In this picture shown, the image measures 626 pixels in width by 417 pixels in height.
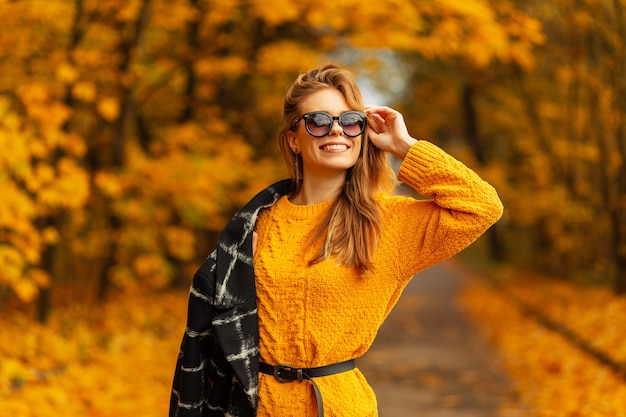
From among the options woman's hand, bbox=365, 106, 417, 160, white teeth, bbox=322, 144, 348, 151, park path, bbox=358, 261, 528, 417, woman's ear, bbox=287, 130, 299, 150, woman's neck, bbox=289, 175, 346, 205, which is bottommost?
woman's neck, bbox=289, 175, 346, 205

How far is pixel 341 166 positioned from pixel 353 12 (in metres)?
5.87

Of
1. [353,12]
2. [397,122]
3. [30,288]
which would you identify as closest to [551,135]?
[353,12]

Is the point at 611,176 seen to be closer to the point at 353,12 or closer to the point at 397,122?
the point at 353,12

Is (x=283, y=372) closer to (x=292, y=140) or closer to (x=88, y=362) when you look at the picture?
(x=292, y=140)

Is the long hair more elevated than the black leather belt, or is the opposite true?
the long hair

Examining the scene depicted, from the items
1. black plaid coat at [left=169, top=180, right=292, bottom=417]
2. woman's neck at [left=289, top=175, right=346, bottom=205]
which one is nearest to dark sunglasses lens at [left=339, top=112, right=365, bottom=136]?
woman's neck at [left=289, top=175, right=346, bottom=205]

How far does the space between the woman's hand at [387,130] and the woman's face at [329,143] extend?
5 centimetres

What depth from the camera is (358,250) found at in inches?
99.3

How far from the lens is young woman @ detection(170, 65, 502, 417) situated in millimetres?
2543

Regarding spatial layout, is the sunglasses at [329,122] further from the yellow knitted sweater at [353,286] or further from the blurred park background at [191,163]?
the blurred park background at [191,163]

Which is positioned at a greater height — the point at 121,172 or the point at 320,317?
the point at 121,172

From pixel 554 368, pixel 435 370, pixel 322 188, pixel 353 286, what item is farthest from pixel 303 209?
pixel 435 370

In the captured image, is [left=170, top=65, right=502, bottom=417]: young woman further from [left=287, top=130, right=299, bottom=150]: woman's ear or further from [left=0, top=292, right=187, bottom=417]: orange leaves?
[left=0, top=292, right=187, bottom=417]: orange leaves

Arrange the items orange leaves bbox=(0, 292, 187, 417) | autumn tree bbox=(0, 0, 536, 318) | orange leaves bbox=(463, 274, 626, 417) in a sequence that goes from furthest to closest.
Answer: autumn tree bbox=(0, 0, 536, 318)
orange leaves bbox=(463, 274, 626, 417)
orange leaves bbox=(0, 292, 187, 417)
